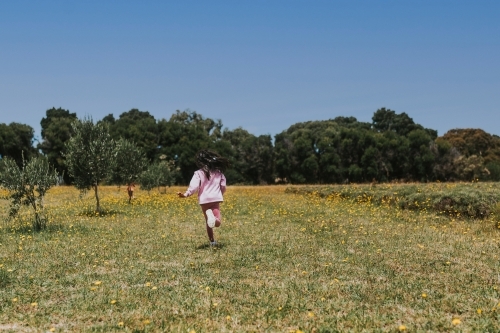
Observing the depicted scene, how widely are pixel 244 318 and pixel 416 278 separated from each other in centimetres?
390

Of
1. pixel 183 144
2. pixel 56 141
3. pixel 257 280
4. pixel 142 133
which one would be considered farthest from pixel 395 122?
pixel 257 280

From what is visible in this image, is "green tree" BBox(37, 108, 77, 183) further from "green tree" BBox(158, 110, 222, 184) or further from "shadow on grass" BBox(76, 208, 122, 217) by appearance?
"shadow on grass" BBox(76, 208, 122, 217)

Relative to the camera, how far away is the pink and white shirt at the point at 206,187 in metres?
11.4

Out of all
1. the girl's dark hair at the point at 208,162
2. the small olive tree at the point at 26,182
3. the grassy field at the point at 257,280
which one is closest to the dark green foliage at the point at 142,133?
the small olive tree at the point at 26,182

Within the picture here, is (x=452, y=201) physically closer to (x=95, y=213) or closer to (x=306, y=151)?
(x=95, y=213)

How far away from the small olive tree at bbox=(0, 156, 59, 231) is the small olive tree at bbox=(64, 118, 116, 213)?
23.2 feet

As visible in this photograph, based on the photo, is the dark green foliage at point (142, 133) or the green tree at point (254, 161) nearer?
the dark green foliage at point (142, 133)

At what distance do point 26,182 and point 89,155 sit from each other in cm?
768

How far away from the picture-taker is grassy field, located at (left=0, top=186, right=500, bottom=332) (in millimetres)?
5898

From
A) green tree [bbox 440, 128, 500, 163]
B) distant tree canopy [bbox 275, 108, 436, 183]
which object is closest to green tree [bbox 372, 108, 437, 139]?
green tree [bbox 440, 128, 500, 163]

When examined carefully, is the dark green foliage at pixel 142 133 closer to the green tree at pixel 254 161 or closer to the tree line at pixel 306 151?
the tree line at pixel 306 151

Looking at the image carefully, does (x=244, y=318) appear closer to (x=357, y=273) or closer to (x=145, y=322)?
(x=145, y=322)

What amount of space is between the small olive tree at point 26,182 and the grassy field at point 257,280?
119 cm

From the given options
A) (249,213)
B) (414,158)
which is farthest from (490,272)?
(414,158)
